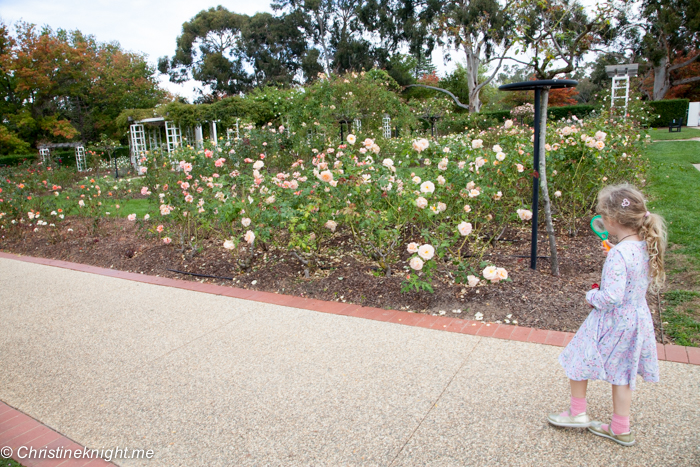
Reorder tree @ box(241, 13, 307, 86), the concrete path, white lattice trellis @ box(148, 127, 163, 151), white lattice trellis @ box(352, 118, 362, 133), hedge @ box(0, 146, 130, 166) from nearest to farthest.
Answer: the concrete path → white lattice trellis @ box(352, 118, 362, 133) → white lattice trellis @ box(148, 127, 163, 151) → hedge @ box(0, 146, 130, 166) → tree @ box(241, 13, 307, 86)

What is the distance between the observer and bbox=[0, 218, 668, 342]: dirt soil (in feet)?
11.5

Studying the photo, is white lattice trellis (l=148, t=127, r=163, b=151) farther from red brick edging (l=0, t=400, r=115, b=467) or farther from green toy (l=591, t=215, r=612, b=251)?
green toy (l=591, t=215, r=612, b=251)

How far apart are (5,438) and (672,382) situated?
350cm

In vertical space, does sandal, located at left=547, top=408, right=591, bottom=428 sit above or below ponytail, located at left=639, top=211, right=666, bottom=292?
below

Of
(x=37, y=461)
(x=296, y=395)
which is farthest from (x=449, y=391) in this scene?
(x=37, y=461)

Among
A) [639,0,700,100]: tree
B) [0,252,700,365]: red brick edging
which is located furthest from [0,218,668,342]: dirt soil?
[639,0,700,100]: tree

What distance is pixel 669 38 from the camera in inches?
1185

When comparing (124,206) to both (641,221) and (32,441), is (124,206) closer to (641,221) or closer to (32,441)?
(32,441)

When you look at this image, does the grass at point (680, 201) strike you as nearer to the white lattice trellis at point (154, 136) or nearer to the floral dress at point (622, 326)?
the floral dress at point (622, 326)

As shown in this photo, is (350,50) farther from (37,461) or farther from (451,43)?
(37,461)

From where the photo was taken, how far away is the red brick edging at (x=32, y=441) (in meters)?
2.19

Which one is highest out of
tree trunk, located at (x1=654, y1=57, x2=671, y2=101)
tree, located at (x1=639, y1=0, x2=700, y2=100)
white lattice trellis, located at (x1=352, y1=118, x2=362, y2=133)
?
tree, located at (x1=639, y1=0, x2=700, y2=100)

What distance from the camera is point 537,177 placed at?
3965 mm

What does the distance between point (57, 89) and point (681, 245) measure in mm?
27646
